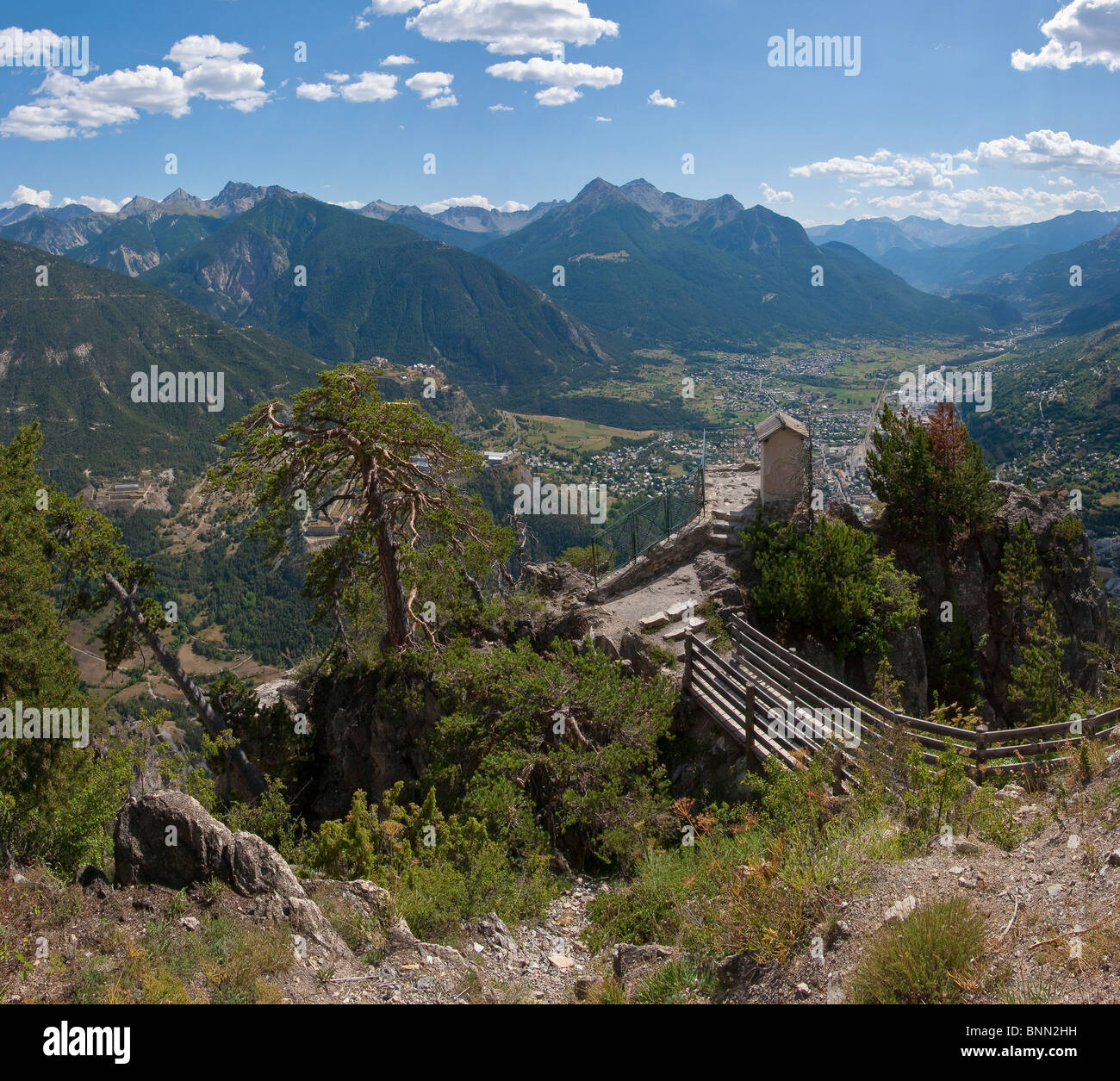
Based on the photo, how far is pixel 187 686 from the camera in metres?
19.4

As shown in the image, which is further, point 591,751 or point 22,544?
point 22,544

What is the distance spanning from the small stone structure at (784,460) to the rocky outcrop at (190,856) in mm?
13579

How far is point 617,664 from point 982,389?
186122mm

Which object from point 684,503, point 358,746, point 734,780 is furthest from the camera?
point 684,503

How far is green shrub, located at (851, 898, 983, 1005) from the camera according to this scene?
207 inches

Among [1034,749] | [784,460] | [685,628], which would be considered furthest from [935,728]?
[784,460]

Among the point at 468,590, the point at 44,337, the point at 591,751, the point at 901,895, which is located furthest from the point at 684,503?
the point at 44,337

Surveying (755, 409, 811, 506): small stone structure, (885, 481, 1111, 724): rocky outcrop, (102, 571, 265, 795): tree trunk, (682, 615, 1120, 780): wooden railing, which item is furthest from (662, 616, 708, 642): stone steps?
(102, 571, 265, 795): tree trunk

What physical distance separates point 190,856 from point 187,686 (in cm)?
1239

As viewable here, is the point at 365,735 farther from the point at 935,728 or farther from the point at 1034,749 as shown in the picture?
the point at 1034,749

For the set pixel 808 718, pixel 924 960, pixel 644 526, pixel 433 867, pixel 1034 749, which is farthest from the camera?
pixel 644 526

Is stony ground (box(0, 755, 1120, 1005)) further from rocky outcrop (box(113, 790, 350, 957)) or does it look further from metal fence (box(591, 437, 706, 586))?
metal fence (box(591, 437, 706, 586))

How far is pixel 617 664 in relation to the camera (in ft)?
45.8
